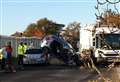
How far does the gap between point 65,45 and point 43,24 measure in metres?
56.7

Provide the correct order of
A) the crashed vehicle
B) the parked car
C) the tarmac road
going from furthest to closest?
the crashed vehicle
the parked car
the tarmac road

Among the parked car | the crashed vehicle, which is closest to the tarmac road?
the parked car

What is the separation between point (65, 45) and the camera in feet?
143

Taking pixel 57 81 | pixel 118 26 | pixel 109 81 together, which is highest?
pixel 118 26

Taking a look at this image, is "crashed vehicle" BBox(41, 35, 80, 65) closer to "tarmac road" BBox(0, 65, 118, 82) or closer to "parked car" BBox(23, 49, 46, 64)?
"parked car" BBox(23, 49, 46, 64)

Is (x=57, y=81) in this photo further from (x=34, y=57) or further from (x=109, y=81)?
(x=109, y=81)

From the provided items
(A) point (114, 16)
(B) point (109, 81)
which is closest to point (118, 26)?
(A) point (114, 16)

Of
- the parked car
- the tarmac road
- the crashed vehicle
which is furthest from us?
the crashed vehicle

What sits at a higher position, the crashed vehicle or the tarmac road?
the crashed vehicle

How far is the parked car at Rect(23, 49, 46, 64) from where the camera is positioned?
37.4 metres

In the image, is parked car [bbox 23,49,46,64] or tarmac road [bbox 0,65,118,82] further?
parked car [bbox 23,49,46,64]

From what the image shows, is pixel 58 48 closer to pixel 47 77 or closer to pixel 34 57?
pixel 34 57

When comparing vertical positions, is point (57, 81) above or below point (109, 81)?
below

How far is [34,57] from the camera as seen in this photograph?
37.3 m
